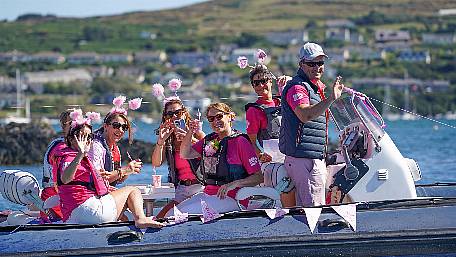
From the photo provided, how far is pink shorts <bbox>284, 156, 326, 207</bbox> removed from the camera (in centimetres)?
942

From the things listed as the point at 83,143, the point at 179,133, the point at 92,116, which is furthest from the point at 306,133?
the point at 92,116

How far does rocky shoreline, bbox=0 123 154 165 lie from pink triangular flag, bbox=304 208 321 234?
21.0 meters

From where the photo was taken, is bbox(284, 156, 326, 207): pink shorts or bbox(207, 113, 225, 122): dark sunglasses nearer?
bbox(284, 156, 326, 207): pink shorts

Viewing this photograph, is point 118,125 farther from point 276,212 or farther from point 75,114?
point 276,212

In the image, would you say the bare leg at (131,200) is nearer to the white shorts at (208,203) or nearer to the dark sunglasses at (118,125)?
the white shorts at (208,203)

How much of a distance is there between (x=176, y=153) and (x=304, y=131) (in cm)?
139

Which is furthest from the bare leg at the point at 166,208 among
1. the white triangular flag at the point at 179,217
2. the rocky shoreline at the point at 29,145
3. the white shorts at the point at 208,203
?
the rocky shoreline at the point at 29,145

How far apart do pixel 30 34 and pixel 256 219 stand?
115 meters

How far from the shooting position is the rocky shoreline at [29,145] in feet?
104

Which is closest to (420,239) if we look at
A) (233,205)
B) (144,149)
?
(233,205)

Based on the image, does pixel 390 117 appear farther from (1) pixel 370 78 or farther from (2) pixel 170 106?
(2) pixel 170 106

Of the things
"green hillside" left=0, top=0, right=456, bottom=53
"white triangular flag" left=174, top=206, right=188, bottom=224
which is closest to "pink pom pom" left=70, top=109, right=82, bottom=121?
"white triangular flag" left=174, top=206, right=188, bottom=224

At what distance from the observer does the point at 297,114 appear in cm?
930

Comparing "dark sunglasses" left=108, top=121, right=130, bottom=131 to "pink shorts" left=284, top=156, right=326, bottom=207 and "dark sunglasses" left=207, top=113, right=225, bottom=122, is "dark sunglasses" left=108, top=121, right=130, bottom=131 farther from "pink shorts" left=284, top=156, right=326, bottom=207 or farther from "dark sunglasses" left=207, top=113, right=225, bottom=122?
"pink shorts" left=284, top=156, right=326, bottom=207
